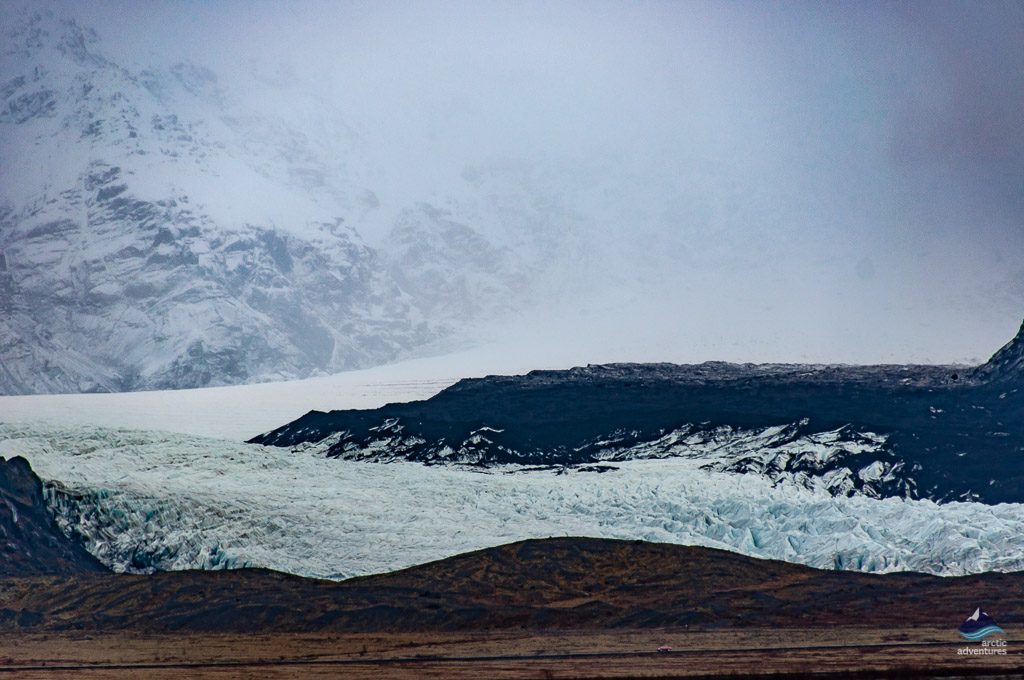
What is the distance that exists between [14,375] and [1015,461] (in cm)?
732

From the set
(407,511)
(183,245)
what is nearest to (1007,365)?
(407,511)

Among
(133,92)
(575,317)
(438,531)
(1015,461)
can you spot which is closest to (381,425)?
(438,531)

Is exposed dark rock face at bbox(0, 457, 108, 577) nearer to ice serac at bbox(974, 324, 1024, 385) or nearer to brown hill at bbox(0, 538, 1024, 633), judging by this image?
brown hill at bbox(0, 538, 1024, 633)

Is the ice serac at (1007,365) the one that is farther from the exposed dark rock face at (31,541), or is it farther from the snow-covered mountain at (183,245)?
the exposed dark rock face at (31,541)

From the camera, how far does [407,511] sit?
812 cm

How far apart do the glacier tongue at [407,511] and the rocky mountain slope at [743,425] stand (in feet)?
0.53

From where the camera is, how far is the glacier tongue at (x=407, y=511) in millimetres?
7789

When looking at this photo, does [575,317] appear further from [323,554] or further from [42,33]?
[42,33]

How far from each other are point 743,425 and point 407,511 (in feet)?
8.45

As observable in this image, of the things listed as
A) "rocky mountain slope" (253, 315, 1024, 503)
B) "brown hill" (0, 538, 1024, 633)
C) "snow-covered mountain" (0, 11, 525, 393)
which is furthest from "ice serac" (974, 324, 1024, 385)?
"snow-covered mountain" (0, 11, 525, 393)

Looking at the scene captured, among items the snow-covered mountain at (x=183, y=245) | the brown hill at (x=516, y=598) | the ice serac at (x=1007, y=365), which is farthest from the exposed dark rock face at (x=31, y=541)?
the ice serac at (x=1007, y=365)

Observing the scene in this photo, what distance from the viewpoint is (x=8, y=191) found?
8805 millimetres

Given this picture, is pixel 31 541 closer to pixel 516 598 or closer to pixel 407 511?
pixel 407 511

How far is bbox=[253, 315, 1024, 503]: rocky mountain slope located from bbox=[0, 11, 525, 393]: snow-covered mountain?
25.3 inches
